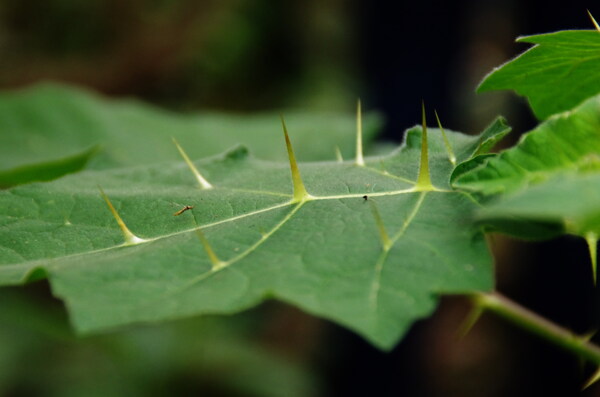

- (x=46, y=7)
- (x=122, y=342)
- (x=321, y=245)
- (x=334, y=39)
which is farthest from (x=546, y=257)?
(x=46, y=7)

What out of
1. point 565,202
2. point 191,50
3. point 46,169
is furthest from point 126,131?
point 191,50

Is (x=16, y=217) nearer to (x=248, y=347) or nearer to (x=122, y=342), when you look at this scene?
(x=122, y=342)

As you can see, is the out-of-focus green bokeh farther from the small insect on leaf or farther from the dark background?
the small insect on leaf

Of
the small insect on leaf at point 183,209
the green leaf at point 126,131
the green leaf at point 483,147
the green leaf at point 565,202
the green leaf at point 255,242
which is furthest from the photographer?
the green leaf at point 126,131

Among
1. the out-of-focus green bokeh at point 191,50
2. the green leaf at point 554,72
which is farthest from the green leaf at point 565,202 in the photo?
the out-of-focus green bokeh at point 191,50

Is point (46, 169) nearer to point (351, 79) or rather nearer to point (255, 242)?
point (255, 242)

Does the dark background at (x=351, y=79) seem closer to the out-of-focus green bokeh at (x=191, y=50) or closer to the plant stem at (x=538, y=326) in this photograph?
the out-of-focus green bokeh at (x=191, y=50)
